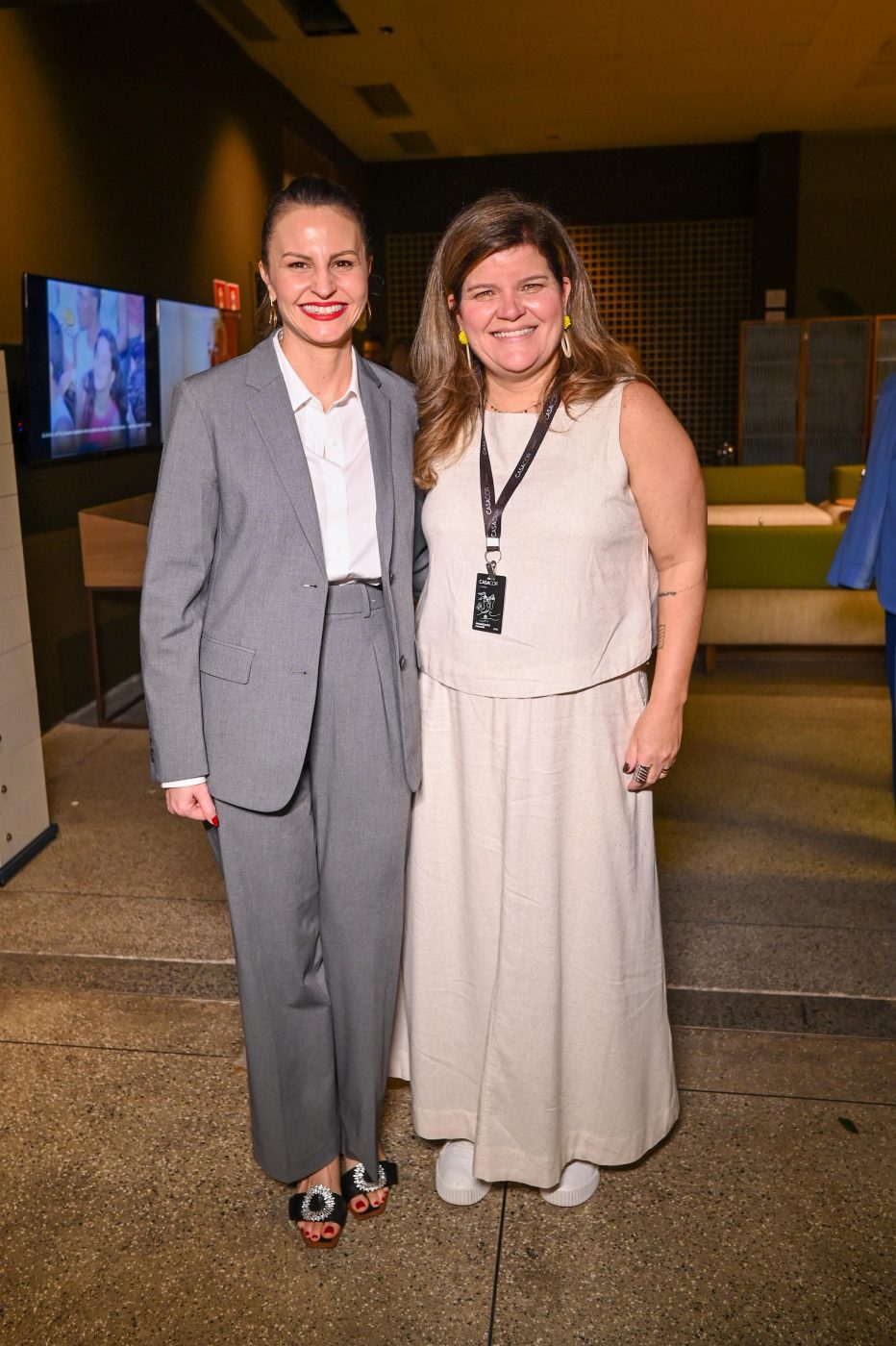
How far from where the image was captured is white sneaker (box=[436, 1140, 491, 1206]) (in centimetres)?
197

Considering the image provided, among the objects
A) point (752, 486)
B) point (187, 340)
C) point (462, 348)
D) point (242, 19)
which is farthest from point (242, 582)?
point (752, 486)

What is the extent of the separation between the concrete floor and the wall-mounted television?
2046 millimetres

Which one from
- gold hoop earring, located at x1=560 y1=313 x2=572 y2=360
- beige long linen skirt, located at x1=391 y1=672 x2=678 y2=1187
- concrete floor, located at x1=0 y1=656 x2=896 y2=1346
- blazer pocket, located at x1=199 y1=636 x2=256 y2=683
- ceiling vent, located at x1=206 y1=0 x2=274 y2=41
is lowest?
concrete floor, located at x1=0 y1=656 x2=896 y2=1346

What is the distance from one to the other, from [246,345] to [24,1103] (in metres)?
6.59

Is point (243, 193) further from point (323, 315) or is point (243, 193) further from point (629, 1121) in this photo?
point (629, 1121)

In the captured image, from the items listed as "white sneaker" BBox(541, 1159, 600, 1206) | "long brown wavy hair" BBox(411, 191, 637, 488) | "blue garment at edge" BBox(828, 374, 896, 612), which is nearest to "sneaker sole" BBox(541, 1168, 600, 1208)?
"white sneaker" BBox(541, 1159, 600, 1206)

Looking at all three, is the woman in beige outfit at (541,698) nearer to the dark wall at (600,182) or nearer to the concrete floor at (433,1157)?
the concrete floor at (433,1157)

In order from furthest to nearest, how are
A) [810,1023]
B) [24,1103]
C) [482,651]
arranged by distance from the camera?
[810,1023], [24,1103], [482,651]

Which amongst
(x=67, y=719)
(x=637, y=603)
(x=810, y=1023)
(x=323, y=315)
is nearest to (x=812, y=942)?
(x=810, y=1023)

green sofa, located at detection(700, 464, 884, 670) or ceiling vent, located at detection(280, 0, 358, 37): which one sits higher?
ceiling vent, located at detection(280, 0, 358, 37)

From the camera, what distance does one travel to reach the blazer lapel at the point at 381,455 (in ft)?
5.62

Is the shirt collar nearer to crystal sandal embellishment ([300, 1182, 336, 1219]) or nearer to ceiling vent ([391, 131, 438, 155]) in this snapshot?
crystal sandal embellishment ([300, 1182, 336, 1219])

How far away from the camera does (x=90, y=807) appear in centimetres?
394

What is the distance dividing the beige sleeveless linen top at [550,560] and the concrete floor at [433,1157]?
3.05ft
